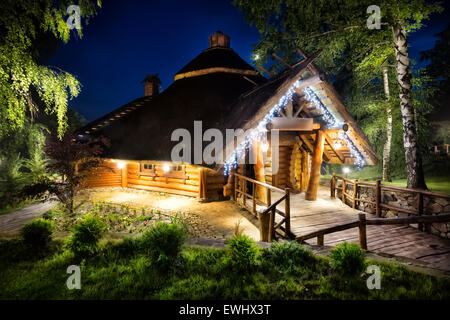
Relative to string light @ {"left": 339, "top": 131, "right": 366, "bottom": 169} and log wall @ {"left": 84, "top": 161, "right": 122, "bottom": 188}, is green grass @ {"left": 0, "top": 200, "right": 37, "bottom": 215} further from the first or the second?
string light @ {"left": 339, "top": 131, "right": 366, "bottom": 169}

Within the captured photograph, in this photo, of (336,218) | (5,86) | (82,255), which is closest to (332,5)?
(336,218)

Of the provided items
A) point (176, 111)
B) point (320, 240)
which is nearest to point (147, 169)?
point (176, 111)

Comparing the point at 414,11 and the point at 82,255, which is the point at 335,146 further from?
the point at 82,255

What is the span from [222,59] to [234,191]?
11.3 metres

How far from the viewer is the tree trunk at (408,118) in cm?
791

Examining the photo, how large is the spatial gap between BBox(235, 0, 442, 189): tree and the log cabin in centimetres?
179

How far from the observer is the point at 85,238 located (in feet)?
15.2

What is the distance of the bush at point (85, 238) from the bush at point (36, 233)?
864 millimetres

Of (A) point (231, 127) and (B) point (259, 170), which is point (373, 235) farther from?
(A) point (231, 127)

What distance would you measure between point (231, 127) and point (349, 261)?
20.0ft

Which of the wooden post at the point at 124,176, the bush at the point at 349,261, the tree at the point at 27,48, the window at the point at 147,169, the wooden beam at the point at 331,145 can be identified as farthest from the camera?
the wooden post at the point at 124,176

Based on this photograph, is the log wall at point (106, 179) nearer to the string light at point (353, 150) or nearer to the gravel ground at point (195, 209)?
the gravel ground at point (195, 209)

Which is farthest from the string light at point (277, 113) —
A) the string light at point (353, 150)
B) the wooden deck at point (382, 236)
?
the wooden deck at point (382, 236)
